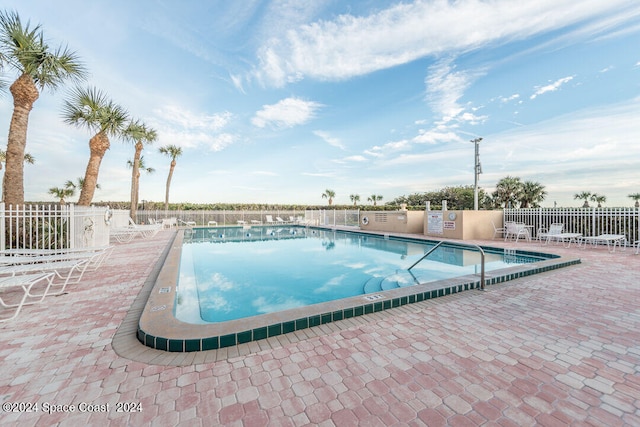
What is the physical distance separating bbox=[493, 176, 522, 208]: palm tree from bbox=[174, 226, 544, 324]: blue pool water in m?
20.6

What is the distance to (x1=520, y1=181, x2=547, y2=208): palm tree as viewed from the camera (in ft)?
79.2

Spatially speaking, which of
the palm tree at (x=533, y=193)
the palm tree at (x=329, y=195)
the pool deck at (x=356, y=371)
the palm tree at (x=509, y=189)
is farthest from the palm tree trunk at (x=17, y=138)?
the palm tree at (x=329, y=195)

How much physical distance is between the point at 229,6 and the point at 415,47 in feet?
25.1

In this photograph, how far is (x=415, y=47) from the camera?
A: 35.8 ft

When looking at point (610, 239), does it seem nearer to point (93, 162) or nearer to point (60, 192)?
point (93, 162)

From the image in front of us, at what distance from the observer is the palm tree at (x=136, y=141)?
42.5 ft

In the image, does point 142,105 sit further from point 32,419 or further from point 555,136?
point 555,136

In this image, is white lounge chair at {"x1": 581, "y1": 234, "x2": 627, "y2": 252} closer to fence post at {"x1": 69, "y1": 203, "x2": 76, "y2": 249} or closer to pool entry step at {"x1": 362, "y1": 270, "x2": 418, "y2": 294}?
pool entry step at {"x1": 362, "y1": 270, "x2": 418, "y2": 294}

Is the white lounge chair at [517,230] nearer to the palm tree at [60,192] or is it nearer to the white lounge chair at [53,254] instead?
the white lounge chair at [53,254]

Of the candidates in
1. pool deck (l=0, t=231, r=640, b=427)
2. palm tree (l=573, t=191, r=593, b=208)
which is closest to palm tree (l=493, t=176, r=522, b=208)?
palm tree (l=573, t=191, r=593, b=208)

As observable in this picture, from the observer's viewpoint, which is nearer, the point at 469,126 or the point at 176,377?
the point at 176,377

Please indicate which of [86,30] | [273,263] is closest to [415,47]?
[273,263]

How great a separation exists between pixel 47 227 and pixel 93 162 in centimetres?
403

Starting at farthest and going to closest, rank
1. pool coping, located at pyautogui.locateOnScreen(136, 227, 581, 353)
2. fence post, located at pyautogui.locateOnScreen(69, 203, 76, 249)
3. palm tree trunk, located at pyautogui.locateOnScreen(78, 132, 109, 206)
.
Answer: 1. palm tree trunk, located at pyautogui.locateOnScreen(78, 132, 109, 206)
2. fence post, located at pyautogui.locateOnScreen(69, 203, 76, 249)
3. pool coping, located at pyautogui.locateOnScreen(136, 227, 581, 353)
